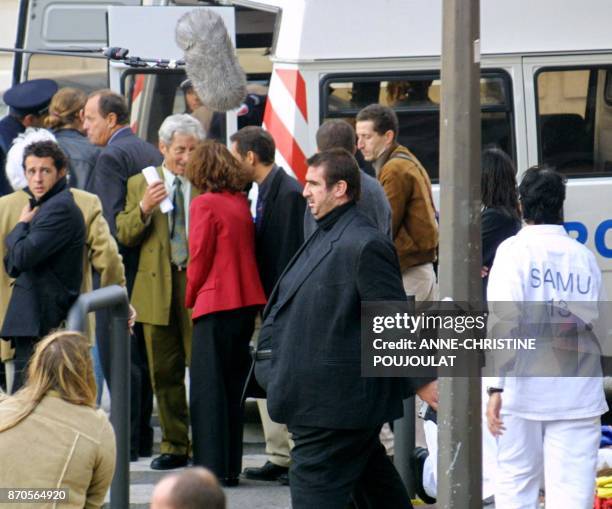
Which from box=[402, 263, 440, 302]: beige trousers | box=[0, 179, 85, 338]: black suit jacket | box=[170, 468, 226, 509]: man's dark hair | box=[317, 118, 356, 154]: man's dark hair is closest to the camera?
box=[170, 468, 226, 509]: man's dark hair

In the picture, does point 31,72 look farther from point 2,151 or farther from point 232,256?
point 232,256

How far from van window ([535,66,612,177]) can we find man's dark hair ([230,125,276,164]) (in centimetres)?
232

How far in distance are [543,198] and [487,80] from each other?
3.49 m

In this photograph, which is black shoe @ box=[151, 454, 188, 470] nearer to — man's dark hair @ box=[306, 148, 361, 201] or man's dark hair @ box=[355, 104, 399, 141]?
man's dark hair @ box=[355, 104, 399, 141]

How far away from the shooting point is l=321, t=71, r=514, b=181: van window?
29.8 feet

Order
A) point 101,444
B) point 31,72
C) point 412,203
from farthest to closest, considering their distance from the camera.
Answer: point 31,72, point 412,203, point 101,444

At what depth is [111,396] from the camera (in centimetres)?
575

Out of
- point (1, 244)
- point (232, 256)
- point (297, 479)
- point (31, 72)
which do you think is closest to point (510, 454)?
point (297, 479)

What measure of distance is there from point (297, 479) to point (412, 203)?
2711 millimetres

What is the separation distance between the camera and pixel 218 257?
7441 millimetres

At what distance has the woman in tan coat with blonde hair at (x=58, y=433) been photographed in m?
4.69

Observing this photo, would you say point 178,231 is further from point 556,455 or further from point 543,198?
point 556,455

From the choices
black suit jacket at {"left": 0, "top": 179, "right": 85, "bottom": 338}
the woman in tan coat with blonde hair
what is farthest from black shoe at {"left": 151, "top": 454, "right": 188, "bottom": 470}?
the woman in tan coat with blonde hair

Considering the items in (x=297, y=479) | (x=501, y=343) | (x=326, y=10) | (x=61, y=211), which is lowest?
(x=297, y=479)
